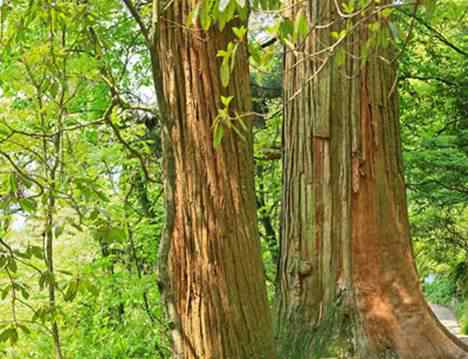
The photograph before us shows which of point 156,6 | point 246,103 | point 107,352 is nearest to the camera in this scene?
point 156,6

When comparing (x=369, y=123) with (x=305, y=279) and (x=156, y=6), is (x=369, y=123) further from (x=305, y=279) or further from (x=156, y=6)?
(x=156, y=6)

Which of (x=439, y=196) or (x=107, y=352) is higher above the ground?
A: (x=439, y=196)

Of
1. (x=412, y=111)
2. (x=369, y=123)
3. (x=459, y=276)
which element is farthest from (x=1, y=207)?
(x=459, y=276)

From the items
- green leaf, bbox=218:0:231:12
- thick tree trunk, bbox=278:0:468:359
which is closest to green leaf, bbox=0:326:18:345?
green leaf, bbox=218:0:231:12

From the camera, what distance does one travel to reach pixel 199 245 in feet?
7.66

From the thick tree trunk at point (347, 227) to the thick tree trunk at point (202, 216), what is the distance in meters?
1.42

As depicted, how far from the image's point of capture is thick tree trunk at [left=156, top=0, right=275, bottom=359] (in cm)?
233

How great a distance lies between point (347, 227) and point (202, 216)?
1.77 meters

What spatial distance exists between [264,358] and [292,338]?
1.39m

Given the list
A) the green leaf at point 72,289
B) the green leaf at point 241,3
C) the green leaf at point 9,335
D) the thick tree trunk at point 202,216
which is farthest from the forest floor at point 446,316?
the green leaf at point 241,3

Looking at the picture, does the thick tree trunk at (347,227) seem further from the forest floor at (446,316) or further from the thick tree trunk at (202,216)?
the forest floor at (446,316)

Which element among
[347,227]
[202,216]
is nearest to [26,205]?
[202,216]

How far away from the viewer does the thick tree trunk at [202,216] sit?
7.66 feet

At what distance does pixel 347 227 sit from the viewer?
387 centimetres
